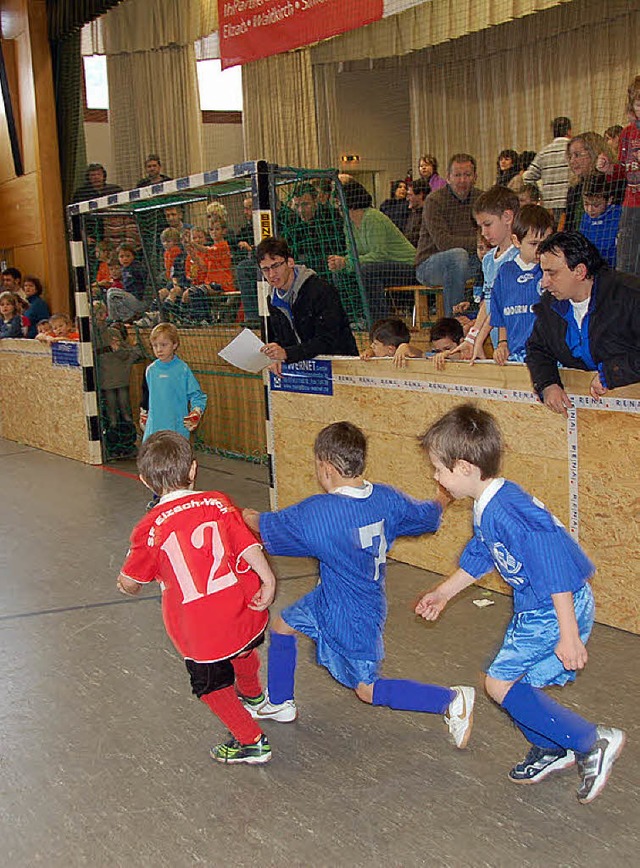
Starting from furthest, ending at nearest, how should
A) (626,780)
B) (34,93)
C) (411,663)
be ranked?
(34,93) < (411,663) < (626,780)

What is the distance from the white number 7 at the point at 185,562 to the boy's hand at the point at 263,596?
12 cm

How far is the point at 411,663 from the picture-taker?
4316 millimetres

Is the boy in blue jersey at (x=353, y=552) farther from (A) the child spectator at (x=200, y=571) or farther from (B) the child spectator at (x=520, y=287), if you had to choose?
(B) the child spectator at (x=520, y=287)

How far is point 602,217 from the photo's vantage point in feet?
21.5

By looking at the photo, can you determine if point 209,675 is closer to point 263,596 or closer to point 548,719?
point 263,596

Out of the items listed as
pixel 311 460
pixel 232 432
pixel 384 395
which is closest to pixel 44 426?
pixel 232 432

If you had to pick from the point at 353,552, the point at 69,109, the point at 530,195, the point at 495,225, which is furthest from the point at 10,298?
the point at 353,552

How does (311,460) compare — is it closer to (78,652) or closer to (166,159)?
(78,652)

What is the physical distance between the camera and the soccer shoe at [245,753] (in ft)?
11.4

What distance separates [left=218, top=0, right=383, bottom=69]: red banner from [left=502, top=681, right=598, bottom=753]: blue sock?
23.7ft

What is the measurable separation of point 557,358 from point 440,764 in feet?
6.21

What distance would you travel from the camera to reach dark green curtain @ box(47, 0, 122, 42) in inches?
488

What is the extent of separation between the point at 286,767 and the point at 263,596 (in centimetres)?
65

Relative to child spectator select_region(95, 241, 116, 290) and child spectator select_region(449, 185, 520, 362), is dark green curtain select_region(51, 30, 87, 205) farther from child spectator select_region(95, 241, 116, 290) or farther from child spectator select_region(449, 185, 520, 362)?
child spectator select_region(449, 185, 520, 362)
